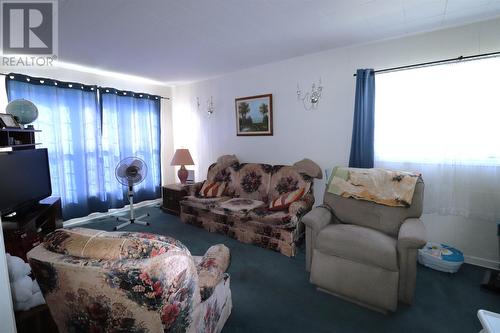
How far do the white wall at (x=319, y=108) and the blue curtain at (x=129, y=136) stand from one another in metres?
0.71

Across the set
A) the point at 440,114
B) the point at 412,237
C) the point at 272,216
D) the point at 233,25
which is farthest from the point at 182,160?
the point at 440,114

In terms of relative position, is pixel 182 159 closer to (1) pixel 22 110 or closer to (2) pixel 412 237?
(1) pixel 22 110

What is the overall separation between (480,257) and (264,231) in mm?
2250

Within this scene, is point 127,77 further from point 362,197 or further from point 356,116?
point 362,197

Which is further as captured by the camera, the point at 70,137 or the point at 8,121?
the point at 70,137

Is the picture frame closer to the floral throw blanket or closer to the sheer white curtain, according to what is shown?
the floral throw blanket

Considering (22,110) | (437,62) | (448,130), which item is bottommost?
(448,130)

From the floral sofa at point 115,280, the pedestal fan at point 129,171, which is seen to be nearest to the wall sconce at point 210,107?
the pedestal fan at point 129,171

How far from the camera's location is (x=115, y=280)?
2.95 ft

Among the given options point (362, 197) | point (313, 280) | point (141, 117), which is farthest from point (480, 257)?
point (141, 117)

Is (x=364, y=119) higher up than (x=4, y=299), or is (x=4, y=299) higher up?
(x=364, y=119)

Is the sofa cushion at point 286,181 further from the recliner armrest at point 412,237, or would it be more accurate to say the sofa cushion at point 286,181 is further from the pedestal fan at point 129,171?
the pedestal fan at point 129,171

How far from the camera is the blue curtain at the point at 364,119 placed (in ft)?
9.22

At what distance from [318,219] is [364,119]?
1373 mm
